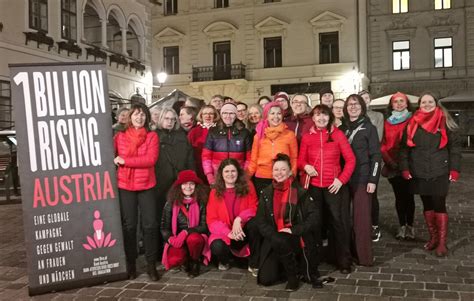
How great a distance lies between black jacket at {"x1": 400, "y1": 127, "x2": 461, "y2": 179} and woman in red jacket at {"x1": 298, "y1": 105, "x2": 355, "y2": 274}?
119 centimetres

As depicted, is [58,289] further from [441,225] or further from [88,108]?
[441,225]

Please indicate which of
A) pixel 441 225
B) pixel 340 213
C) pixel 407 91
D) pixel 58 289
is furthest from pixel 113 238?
pixel 407 91

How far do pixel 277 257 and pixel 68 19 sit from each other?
1611 centimetres

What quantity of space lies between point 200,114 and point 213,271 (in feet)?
6.70

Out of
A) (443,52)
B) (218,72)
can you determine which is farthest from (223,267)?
(443,52)

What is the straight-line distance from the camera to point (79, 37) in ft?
61.7

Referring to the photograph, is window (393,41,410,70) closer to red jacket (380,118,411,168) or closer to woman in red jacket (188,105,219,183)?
red jacket (380,118,411,168)

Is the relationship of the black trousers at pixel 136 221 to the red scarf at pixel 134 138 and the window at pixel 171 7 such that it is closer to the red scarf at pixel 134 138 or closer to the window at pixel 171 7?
the red scarf at pixel 134 138

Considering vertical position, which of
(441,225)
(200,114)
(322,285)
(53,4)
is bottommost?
(322,285)

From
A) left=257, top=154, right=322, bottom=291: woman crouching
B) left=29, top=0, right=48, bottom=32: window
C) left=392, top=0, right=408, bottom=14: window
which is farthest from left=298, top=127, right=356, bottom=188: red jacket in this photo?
left=392, top=0, right=408, bottom=14: window

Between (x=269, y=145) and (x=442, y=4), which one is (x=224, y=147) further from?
(x=442, y=4)

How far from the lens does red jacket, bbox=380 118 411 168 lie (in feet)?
21.4

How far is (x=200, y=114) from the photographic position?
641cm

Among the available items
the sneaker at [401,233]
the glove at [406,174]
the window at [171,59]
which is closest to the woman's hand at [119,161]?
the glove at [406,174]
